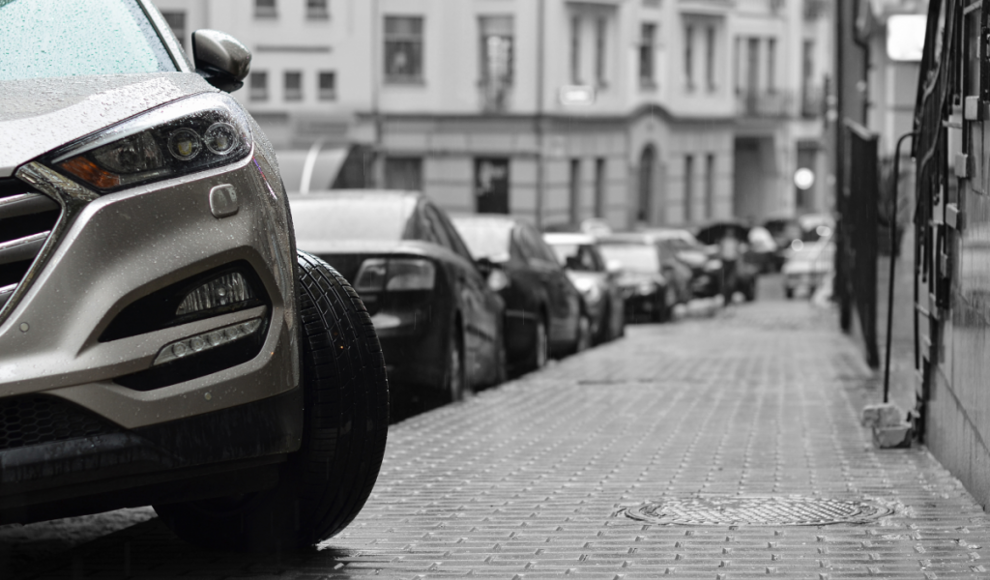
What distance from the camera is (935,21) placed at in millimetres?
7863

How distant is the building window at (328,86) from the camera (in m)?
53.1

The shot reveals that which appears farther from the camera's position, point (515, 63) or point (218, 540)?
point (515, 63)

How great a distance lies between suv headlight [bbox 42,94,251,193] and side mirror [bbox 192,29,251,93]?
0.65m

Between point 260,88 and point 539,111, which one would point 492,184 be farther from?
point 260,88

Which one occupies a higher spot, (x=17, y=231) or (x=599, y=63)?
(x=599, y=63)

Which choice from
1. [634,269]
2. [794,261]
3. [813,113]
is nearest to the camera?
[634,269]

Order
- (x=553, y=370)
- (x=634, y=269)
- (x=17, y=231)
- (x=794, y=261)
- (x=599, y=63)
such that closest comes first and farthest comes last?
(x=17, y=231), (x=553, y=370), (x=634, y=269), (x=794, y=261), (x=599, y=63)

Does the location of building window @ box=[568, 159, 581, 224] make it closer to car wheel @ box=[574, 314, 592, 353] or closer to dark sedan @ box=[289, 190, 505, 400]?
car wheel @ box=[574, 314, 592, 353]

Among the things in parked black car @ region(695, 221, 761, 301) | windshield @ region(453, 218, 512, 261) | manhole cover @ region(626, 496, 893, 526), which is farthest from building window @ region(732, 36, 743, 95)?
manhole cover @ region(626, 496, 893, 526)

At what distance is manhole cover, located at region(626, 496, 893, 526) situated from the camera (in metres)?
5.76

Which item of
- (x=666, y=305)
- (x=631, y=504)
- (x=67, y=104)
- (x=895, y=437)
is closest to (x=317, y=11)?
(x=666, y=305)

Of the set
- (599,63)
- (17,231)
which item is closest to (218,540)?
(17,231)

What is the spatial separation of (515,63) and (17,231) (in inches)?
1893

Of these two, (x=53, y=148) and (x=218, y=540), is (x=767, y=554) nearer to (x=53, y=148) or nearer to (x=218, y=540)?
(x=218, y=540)
